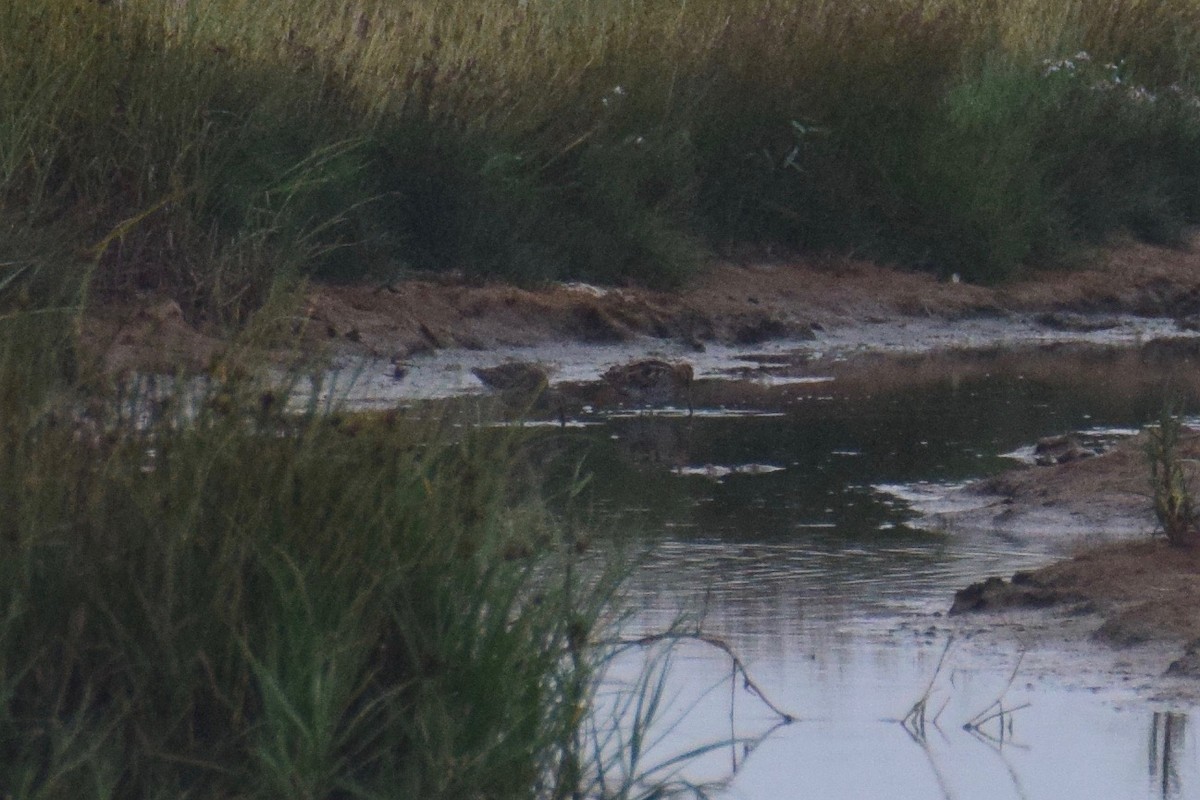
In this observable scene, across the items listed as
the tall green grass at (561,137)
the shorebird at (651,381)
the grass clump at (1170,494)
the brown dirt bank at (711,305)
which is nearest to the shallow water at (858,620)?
the shorebird at (651,381)

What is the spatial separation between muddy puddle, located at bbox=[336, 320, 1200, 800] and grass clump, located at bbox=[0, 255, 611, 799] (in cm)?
32

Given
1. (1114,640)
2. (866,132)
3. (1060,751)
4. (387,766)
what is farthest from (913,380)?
(387,766)

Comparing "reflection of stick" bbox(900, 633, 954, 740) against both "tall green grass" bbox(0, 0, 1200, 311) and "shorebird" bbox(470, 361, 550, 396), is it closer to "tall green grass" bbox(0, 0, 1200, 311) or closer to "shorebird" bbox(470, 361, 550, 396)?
"tall green grass" bbox(0, 0, 1200, 311)

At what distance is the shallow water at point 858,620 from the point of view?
3.99 metres

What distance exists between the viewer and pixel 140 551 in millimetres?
3195

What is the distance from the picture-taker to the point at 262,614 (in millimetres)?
3211

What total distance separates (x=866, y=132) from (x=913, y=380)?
2.73 metres

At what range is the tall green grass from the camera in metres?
8.36

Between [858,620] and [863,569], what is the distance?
0.57 m

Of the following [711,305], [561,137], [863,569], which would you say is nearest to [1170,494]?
[863,569]

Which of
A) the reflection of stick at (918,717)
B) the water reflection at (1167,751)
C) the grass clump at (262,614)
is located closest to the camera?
the grass clump at (262,614)

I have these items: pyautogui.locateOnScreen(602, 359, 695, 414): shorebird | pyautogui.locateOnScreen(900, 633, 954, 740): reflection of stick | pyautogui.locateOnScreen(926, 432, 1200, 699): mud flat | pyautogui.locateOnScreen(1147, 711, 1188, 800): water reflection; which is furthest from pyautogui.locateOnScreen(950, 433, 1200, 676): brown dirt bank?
pyautogui.locateOnScreen(602, 359, 695, 414): shorebird

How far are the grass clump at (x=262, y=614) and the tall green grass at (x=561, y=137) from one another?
3937 mm

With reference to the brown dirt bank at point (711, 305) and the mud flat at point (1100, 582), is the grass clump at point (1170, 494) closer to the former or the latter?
the mud flat at point (1100, 582)
